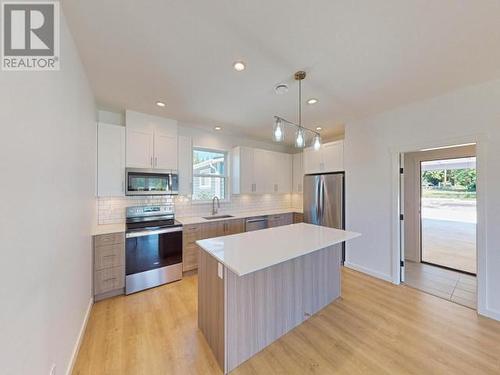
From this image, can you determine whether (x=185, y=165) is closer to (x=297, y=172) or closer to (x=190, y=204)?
(x=190, y=204)

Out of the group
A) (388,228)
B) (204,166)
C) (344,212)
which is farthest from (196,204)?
(388,228)

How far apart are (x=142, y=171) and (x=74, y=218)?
4.79ft

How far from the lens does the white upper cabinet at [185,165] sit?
3.58 m

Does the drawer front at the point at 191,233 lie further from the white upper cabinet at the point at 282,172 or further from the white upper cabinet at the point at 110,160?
the white upper cabinet at the point at 282,172

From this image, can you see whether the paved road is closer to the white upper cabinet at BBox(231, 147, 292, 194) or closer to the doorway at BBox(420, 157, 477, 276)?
the doorway at BBox(420, 157, 477, 276)

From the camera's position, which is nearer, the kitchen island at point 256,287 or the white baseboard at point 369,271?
the kitchen island at point 256,287

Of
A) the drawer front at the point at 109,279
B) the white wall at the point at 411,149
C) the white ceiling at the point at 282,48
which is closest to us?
the white ceiling at the point at 282,48

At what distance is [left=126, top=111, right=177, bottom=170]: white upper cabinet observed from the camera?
306 cm

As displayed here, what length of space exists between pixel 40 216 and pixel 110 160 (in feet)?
6.75

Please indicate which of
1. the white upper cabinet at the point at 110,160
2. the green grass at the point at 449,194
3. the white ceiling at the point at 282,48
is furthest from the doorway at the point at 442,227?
the white upper cabinet at the point at 110,160

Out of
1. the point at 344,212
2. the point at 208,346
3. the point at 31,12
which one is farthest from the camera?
the point at 344,212

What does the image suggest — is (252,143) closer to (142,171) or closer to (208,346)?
(142,171)

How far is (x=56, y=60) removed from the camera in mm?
1350

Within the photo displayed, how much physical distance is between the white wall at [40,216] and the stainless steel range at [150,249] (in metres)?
0.84
